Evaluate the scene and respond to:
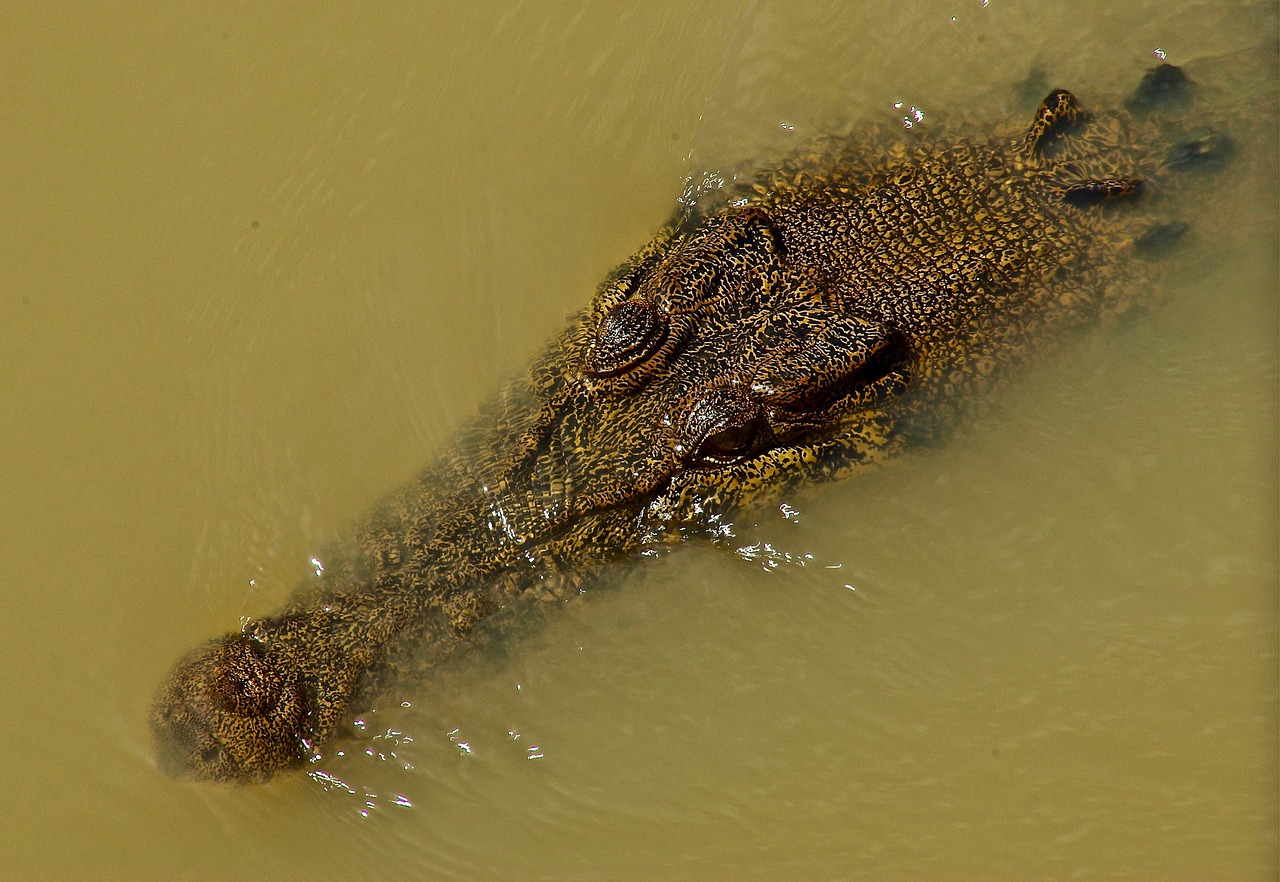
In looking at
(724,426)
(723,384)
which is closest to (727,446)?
(724,426)

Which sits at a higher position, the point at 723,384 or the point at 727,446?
the point at 723,384

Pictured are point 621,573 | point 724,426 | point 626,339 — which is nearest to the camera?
point 724,426

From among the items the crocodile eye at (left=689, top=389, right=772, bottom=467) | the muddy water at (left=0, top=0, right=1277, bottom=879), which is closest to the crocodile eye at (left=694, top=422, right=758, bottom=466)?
the crocodile eye at (left=689, top=389, right=772, bottom=467)

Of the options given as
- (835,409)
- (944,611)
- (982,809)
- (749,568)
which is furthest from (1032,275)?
(982,809)

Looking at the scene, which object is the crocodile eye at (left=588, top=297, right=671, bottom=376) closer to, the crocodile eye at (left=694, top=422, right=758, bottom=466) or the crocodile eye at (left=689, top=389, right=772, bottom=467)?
the crocodile eye at (left=689, top=389, right=772, bottom=467)

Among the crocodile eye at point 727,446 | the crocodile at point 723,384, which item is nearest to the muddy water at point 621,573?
the crocodile at point 723,384

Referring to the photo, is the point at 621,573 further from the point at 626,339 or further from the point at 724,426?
the point at 626,339
